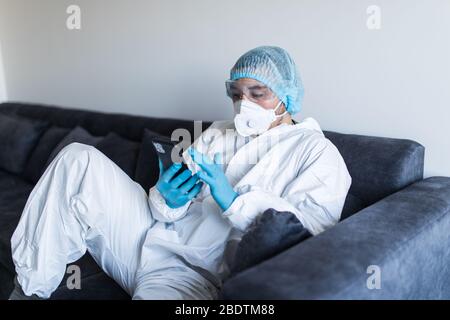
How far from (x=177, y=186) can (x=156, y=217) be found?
168 millimetres

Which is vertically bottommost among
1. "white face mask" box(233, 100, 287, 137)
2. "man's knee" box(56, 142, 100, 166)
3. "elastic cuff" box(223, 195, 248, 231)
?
"elastic cuff" box(223, 195, 248, 231)

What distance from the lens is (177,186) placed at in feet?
4.78

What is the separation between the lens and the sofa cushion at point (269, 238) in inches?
44.0

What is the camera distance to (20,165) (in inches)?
111

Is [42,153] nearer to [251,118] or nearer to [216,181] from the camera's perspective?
[251,118]

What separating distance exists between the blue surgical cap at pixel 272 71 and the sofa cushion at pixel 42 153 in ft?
4.95

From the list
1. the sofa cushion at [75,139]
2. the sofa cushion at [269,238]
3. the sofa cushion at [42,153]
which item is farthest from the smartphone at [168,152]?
the sofa cushion at [42,153]

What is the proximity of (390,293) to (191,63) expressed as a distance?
1.63 meters

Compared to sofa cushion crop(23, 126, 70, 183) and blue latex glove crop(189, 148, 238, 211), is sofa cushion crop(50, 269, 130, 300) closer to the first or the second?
blue latex glove crop(189, 148, 238, 211)

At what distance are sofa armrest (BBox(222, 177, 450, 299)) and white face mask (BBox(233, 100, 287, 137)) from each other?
17.6 inches

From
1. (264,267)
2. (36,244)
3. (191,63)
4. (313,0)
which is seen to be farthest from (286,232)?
(191,63)

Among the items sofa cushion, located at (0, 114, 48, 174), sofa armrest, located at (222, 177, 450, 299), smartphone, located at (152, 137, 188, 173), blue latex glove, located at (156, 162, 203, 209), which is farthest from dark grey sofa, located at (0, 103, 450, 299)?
sofa cushion, located at (0, 114, 48, 174)

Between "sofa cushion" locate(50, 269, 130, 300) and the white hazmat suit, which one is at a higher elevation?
the white hazmat suit

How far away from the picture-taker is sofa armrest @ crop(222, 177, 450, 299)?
3.04 feet
